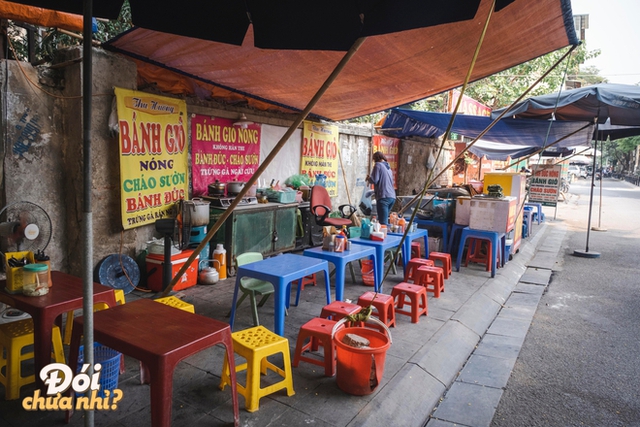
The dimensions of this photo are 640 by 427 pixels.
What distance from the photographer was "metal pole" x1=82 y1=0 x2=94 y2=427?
1.65 m

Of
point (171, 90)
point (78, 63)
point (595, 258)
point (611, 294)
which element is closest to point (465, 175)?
point (595, 258)

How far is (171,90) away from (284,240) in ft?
A: 10.4

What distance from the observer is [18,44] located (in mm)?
6348

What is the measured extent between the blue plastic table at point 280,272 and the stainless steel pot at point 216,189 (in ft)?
7.95

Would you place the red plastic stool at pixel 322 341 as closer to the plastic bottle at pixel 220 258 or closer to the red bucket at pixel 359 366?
the red bucket at pixel 359 366

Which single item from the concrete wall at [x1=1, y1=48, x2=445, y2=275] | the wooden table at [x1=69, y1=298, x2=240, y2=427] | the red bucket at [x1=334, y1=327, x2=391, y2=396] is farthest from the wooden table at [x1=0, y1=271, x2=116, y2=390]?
the concrete wall at [x1=1, y1=48, x2=445, y2=275]

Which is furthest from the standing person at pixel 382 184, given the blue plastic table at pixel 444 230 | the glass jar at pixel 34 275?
the glass jar at pixel 34 275

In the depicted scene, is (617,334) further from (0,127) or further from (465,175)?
(465,175)

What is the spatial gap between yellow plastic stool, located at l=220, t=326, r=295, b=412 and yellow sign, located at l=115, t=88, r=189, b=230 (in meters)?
3.15

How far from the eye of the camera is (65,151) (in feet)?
16.0

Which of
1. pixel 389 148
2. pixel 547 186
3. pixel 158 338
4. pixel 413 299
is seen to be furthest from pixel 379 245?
pixel 547 186

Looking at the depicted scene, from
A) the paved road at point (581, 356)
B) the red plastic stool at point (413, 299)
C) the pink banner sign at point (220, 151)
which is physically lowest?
the paved road at point (581, 356)

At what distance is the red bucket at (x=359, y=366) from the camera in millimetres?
2898

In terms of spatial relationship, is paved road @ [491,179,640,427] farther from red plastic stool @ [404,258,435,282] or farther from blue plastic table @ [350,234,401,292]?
blue plastic table @ [350,234,401,292]
